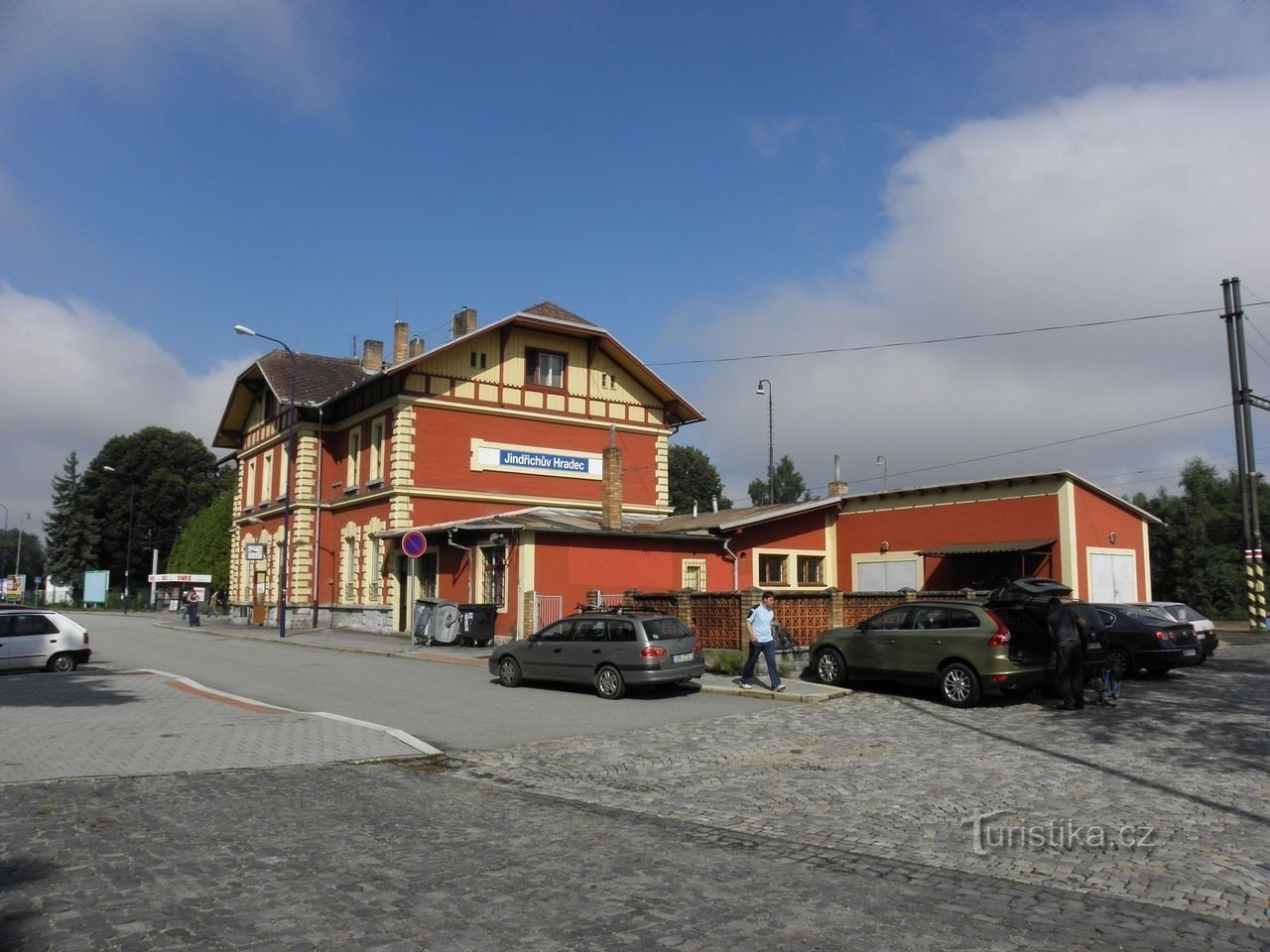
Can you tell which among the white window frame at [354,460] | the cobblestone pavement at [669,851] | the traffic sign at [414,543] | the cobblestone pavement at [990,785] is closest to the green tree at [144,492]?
the white window frame at [354,460]

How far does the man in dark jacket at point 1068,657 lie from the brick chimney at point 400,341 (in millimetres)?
31762

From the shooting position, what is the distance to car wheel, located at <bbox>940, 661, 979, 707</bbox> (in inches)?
577

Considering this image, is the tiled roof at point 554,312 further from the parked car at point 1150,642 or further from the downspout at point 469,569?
the parked car at point 1150,642

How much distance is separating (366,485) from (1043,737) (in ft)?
91.7

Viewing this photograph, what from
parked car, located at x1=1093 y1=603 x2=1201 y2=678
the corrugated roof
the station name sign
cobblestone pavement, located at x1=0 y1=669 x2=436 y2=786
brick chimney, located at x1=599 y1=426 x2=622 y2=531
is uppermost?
the station name sign

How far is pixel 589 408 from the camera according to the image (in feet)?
124

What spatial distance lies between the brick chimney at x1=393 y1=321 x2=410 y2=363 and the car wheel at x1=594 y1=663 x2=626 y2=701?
2760cm

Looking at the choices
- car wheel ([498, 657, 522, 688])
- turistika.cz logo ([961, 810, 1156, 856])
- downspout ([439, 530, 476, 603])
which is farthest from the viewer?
downspout ([439, 530, 476, 603])

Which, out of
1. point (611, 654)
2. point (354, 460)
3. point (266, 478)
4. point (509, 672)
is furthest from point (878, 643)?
point (266, 478)

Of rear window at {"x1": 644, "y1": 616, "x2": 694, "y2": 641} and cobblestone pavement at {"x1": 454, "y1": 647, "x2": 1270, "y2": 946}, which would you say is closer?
cobblestone pavement at {"x1": 454, "y1": 647, "x2": 1270, "y2": 946}

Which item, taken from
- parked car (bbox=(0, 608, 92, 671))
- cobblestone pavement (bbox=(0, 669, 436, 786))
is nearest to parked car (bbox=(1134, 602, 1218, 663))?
cobblestone pavement (bbox=(0, 669, 436, 786))

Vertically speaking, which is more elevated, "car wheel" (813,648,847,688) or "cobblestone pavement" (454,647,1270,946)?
"car wheel" (813,648,847,688)

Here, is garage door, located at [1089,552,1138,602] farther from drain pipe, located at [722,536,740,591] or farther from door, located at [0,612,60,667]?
door, located at [0,612,60,667]

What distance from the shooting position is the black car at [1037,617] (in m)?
14.9
